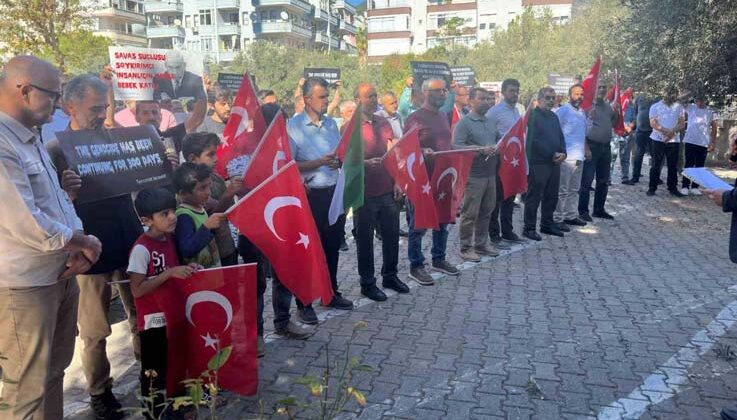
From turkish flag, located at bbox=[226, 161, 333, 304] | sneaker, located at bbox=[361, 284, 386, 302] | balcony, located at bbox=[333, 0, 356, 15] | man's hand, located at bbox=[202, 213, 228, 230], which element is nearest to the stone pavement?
sneaker, located at bbox=[361, 284, 386, 302]

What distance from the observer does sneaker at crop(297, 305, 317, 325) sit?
206 inches

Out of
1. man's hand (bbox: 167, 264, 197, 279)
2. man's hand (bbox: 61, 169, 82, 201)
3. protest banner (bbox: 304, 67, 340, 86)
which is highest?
protest banner (bbox: 304, 67, 340, 86)

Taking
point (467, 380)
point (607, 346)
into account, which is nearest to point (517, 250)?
point (607, 346)

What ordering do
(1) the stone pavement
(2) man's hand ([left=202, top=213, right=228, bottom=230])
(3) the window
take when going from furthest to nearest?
(3) the window → (1) the stone pavement → (2) man's hand ([left=202, top=213, right=228, bottom=230])

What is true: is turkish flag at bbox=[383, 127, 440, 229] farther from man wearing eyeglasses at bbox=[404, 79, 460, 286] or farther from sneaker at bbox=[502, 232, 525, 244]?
sneaker at bbox=[502, 232, 525, 244]

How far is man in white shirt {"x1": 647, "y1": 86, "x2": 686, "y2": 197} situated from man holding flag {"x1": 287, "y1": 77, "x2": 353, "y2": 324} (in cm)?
826

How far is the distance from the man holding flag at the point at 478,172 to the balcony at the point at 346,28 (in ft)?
269

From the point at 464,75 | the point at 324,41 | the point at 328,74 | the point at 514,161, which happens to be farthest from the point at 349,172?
the point at 324,41

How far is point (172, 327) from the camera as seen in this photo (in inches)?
135

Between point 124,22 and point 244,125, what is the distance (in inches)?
2808

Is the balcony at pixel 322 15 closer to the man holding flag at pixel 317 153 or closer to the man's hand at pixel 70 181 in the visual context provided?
the man holding flag at pixel 317 153

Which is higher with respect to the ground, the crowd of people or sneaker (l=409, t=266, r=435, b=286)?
the crowd of people

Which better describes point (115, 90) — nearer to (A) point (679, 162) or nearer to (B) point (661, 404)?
(B) point (661, 404)

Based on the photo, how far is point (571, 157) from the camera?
879 cm
